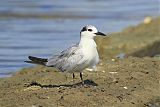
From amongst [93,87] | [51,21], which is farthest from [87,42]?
[51,21]

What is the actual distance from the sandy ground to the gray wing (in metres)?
0.29

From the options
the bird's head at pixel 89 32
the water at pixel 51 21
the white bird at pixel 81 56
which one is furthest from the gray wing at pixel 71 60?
the water at pixel 51 21

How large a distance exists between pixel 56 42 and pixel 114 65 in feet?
18.3

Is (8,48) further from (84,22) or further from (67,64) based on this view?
(67,64)

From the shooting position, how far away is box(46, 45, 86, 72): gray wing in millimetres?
9617

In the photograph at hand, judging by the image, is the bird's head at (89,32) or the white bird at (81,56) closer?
the white bird at (81,56)

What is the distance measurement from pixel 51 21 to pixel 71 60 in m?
12.7

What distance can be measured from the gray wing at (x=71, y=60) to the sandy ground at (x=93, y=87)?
0.96 feet

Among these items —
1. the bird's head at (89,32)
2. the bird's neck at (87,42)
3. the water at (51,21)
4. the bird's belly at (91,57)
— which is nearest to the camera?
the bird's belly at (91,57)

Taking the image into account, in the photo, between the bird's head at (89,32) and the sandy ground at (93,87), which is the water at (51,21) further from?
the bird's head at (89,32)

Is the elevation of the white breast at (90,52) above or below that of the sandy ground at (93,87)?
above

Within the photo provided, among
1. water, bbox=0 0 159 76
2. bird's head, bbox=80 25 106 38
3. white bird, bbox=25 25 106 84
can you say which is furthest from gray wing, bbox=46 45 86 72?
water, bbox=0 0 159 76

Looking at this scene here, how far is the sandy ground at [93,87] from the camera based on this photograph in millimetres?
8891

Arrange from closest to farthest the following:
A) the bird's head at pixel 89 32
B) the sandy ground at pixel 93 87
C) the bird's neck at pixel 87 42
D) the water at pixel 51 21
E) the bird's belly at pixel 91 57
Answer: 1. the sandy ground at pixel 93 87
2. the bird's belly at pixel 91 57
3. the bird's neck at pixel 87 42
4. the bird's head at pixel 89 32
5. the water at pixel 51 21
